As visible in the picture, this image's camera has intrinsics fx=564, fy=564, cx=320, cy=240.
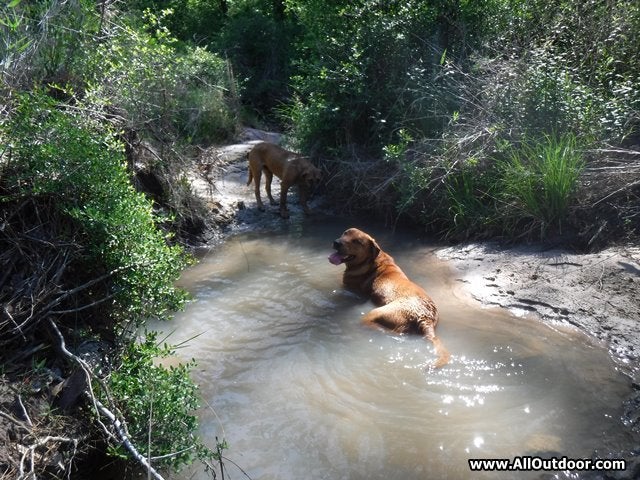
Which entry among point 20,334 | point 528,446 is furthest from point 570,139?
point 20,334

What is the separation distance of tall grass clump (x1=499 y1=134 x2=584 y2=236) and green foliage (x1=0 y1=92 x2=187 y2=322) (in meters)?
4.83

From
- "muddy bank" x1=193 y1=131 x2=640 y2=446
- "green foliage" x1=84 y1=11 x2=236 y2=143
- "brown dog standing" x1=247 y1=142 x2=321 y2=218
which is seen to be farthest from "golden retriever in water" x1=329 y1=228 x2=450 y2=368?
"green foliage" x1=84 y1=11 x2=236 y2=143

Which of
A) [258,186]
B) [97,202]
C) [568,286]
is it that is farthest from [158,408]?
[258,186]

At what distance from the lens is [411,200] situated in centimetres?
845

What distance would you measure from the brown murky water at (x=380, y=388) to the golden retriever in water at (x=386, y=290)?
0.49 feet

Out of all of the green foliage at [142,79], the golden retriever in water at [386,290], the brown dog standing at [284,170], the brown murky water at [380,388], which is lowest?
the brown murky water at [380,388]

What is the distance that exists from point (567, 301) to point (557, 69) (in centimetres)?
384

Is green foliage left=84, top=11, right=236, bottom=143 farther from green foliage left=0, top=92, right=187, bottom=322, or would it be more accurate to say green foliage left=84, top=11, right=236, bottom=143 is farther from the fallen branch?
the fallen branch

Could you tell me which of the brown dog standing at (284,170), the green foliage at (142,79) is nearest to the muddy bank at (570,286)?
the brown dog standing at (284,170)

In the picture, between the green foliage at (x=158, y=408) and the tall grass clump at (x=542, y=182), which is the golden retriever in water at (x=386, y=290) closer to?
the tall grass clump at (x=542, y=182)

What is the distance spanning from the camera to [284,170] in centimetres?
998

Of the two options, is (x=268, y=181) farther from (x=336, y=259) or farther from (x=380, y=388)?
(x=380, y=388)

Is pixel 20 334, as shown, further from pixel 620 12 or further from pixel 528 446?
pixel 620 12

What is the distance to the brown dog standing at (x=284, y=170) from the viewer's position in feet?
32.7
